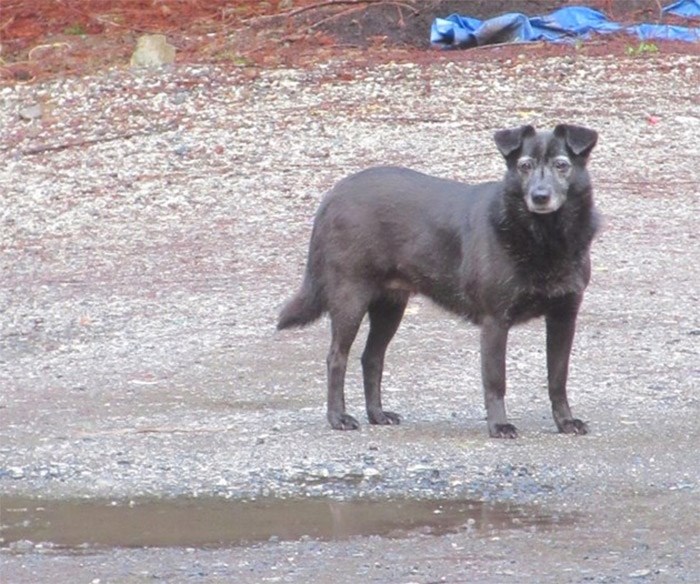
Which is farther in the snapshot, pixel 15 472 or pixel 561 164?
pixel 561 164

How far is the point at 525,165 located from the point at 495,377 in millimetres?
950

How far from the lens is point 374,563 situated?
5.73 meters

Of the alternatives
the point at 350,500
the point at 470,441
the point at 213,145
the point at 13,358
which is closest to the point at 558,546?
the point at 350,500

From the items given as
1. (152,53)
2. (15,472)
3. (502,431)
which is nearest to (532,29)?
(152,53)

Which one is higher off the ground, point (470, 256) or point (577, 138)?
point (577, 138)

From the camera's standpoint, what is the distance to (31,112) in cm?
1527

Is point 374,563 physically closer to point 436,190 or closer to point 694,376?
point 436,190

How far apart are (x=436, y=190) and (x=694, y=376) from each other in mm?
1822

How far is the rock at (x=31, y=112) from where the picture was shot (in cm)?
1519

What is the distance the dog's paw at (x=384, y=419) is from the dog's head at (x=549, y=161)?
49.9 inches

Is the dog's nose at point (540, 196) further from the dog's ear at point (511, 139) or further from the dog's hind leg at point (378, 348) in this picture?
the dog's hind leg at point (378, 348)

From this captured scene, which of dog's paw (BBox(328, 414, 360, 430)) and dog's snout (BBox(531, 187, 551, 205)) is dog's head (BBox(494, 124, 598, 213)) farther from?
dog's paw (BBox(328, 414, 360, 430))

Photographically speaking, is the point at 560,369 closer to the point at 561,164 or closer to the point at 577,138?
the point at 561,164

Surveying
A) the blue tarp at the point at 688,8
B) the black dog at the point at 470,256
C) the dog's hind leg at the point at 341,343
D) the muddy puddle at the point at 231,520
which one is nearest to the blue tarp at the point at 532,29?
the blue tarp at the point at 688,8
